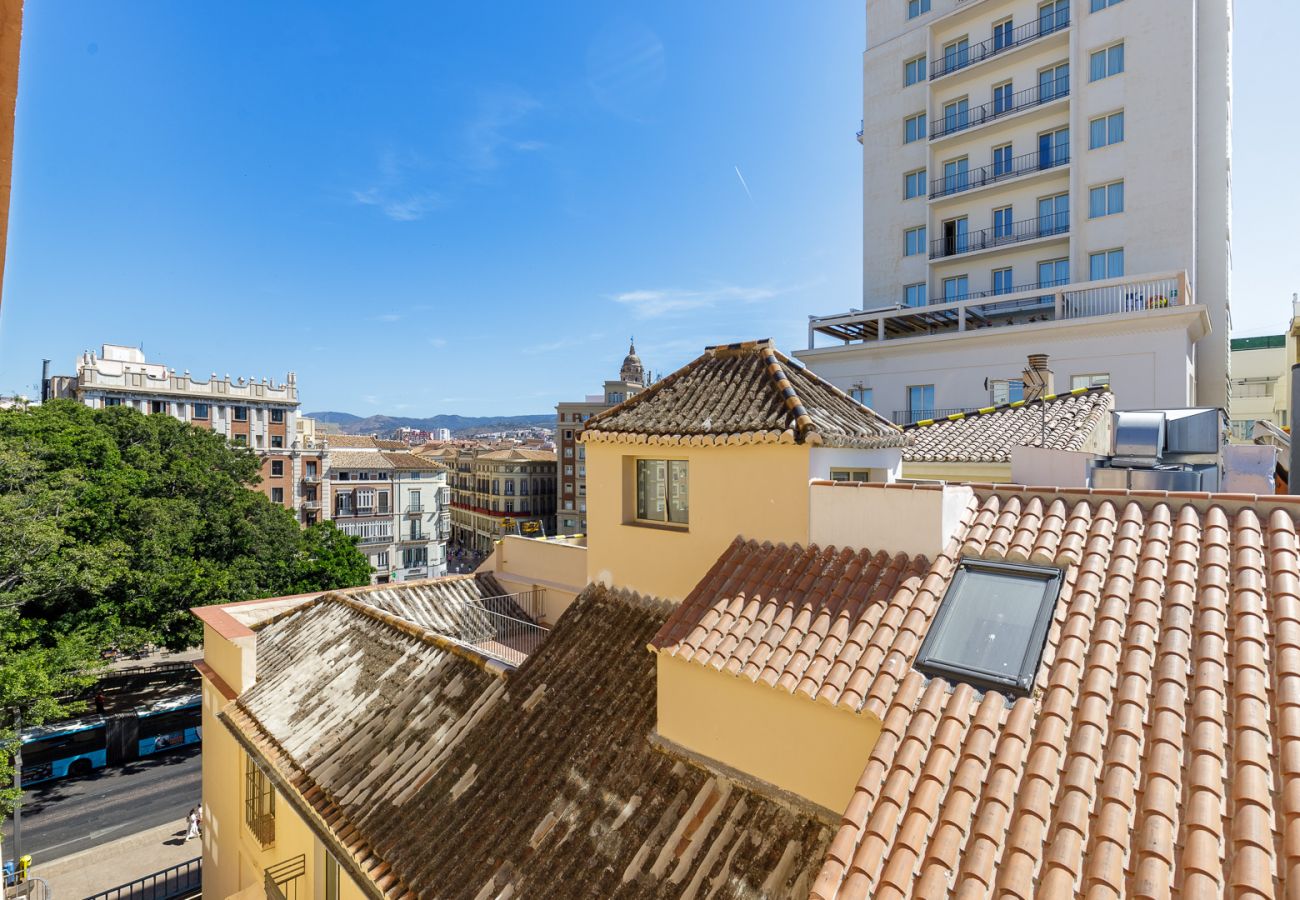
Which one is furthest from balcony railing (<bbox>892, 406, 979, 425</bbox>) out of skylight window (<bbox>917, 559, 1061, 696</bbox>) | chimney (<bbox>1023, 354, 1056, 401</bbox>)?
skylight window (<bbox>917, 559, 1061, 696</bbox>)

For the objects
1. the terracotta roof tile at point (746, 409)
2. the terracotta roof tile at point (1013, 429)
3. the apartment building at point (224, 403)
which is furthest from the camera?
the apartment building at point (224, 403)

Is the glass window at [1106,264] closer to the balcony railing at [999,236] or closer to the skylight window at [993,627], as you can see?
the balcony railing at [999,236]

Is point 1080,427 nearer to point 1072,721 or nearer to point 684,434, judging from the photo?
point 684,434

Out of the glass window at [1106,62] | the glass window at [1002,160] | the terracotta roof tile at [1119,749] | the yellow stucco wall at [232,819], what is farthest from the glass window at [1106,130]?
the yellow stucco wall at [232,819]

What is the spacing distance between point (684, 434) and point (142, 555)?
29.8 m

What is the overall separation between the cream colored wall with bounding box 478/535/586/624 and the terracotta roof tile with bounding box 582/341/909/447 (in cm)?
593

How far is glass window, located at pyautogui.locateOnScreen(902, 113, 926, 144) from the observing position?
29.9m

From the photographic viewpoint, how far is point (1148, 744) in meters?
3.35

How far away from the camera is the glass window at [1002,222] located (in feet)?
88.8

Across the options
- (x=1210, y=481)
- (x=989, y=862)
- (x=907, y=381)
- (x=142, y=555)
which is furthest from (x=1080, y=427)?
(x=142, y=555)

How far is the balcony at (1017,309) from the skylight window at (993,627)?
2116 cm

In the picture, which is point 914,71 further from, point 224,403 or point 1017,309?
point 224,403

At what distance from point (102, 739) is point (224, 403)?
3794 centimetres

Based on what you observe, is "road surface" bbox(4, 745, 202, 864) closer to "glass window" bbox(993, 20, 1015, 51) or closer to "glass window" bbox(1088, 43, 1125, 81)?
"glass window" bbox(1088, 43, 1125, 81)
